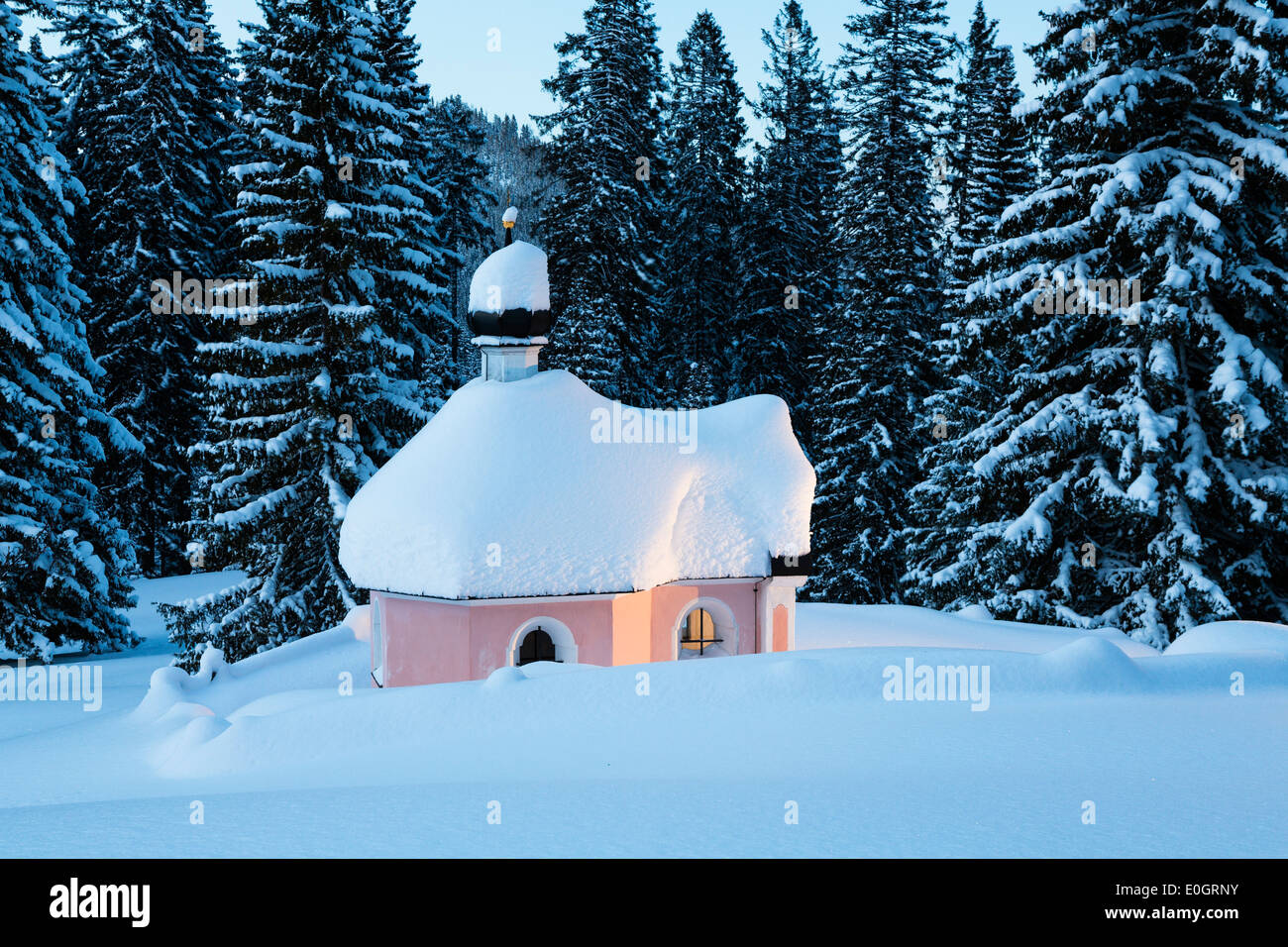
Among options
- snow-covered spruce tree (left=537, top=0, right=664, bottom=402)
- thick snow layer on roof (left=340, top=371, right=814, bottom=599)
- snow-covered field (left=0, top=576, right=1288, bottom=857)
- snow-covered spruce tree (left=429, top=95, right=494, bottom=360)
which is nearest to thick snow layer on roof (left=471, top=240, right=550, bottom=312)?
thick snow layer on roof (left=340, top=371, right=814, bottom=599)

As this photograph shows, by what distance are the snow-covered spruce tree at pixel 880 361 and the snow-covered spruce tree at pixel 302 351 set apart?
15212 mm

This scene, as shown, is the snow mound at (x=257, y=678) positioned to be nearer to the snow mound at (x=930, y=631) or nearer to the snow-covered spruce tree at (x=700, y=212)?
the snow mound at (x=930, y=631)

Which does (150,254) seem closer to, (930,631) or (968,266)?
(968,266)

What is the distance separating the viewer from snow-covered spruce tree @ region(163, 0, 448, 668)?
22188 millimetres

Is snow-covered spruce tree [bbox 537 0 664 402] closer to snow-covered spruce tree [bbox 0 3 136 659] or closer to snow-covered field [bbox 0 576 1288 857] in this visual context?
snow-covered spruce tree [bbox 0 3 136 659]

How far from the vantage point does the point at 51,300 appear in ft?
81.7

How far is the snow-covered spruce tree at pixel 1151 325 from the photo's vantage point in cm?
1725

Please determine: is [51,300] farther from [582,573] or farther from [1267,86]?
[1267,86]

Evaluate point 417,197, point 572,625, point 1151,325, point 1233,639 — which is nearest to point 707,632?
point 572,625

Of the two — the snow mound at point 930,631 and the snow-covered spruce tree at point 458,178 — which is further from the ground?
the snow-covered spruce tree at point 458,178

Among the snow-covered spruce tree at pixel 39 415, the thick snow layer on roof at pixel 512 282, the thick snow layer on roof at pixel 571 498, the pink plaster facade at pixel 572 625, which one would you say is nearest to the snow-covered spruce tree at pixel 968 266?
the thick snow layer on roof at pixel 571 498
